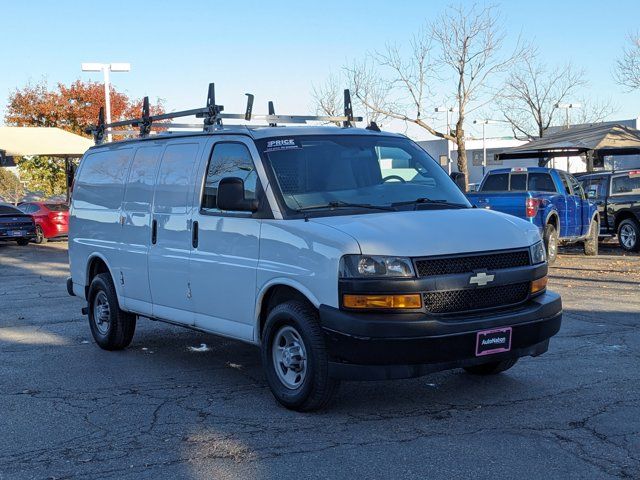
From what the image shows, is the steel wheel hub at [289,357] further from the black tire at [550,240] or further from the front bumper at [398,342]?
the black tire at [550,240]

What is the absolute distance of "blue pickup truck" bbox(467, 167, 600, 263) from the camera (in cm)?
1650

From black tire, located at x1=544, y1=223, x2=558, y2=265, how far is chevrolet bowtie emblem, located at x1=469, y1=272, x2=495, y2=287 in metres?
11.2

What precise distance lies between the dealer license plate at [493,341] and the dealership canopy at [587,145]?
68.3ft

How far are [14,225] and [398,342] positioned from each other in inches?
926

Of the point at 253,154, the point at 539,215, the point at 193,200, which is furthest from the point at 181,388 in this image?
the point at 539,215

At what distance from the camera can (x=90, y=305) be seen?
9.31m

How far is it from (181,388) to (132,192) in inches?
87.2

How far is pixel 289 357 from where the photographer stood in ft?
20.4

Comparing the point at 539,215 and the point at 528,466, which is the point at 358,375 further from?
the point at 539,215

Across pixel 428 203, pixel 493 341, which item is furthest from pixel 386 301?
pixel 428 203

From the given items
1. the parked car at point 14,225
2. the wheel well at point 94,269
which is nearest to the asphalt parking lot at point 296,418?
the wheel well at point 94,269

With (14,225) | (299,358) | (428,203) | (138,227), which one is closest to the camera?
(299,358)

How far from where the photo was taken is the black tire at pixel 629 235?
1951 centimetres

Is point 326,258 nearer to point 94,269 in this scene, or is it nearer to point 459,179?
point 459,179
